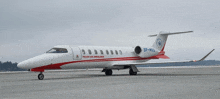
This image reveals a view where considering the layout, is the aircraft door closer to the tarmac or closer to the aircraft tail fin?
the tarmac

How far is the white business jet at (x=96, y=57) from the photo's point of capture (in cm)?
1844

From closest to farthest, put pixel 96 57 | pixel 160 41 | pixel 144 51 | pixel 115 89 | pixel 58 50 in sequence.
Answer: pixel 115 89 → pixel 58 50 → pixel 96 57 → pixel 144 51 → pixel 160 41

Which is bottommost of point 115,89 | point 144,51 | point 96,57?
point 115,89

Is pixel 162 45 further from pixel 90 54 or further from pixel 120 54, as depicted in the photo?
pixel 90 54

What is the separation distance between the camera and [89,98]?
8.02m

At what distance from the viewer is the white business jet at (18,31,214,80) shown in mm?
18438

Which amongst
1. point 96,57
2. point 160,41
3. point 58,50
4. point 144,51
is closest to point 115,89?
point 58,50

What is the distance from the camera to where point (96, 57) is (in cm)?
2266

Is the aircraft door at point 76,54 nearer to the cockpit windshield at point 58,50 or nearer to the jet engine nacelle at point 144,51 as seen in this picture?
the cockpit windshield at point 58,50

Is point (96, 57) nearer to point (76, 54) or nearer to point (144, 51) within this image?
point (76, 54)

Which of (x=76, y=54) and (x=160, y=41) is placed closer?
(x=76, y=54)

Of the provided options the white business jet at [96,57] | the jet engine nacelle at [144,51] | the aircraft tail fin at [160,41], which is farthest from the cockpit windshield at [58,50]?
the aircraft tail fin at [160,41]

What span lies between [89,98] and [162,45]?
21104 millimetres

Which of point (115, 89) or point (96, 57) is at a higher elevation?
point (96, 57)
